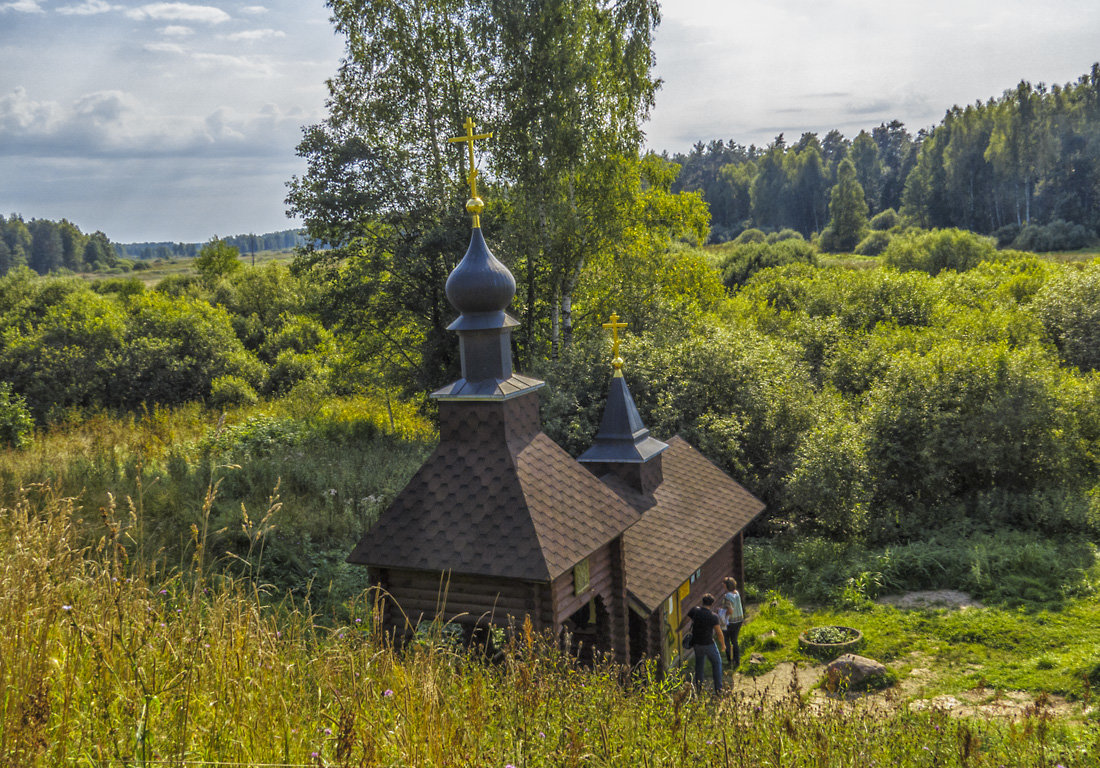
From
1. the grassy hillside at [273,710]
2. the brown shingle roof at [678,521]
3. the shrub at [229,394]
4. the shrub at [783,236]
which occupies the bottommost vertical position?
the brown shingle roof at [678,521]

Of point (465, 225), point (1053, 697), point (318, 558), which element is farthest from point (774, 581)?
point (465, 225)

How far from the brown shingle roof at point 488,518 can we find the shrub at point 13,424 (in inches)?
481

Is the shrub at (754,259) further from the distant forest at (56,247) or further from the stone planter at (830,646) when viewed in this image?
the distant forest at (56,247)

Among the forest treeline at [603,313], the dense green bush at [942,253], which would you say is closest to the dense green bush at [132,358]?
the forest treeline at [603,313]

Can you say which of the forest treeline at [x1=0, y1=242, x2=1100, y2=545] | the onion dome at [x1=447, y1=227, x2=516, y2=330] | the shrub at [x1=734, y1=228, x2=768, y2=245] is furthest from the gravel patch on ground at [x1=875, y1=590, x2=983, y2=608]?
the shrub at [x1=734, y1=228, x2=768, y2=245]

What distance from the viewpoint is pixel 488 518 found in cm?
721

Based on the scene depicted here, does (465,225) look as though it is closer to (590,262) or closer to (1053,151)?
(590,262)

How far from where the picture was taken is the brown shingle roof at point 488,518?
6984 millimetres

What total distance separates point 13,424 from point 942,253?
4280 centimetres

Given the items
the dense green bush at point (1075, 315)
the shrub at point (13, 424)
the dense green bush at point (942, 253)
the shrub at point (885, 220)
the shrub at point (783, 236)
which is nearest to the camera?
the shrub at point (13, 424)

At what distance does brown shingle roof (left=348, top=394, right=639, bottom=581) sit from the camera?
698 centimetres

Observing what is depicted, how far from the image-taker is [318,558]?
11297mm

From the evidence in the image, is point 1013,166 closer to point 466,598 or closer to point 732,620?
point 732,620

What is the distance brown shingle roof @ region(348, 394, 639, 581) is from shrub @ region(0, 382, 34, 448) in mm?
12207
